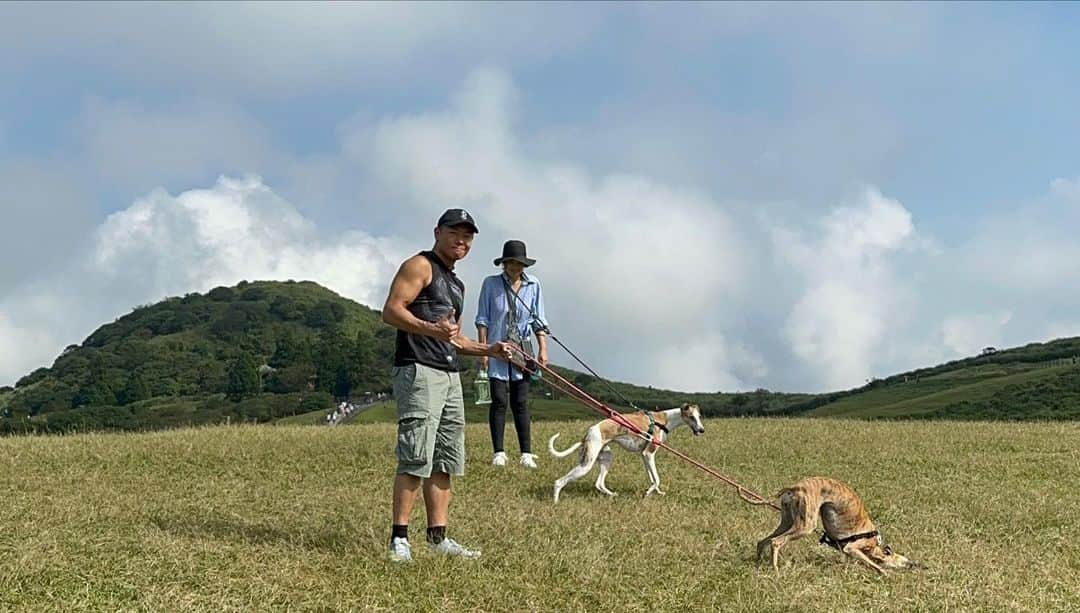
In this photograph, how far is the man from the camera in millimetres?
6625

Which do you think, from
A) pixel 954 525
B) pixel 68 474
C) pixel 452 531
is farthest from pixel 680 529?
pixel 68 474

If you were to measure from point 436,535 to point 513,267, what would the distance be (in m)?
4.37

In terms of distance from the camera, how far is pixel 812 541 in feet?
26.6

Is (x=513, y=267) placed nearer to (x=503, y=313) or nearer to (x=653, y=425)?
(x=503, y=313)

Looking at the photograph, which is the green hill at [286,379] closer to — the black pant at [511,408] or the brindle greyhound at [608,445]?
the black pant at [511,408]

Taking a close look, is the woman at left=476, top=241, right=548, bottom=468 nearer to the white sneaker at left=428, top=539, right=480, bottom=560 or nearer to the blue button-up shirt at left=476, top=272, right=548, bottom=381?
the blue button-up shirt at left=476, top=272, right=548, bottom=381

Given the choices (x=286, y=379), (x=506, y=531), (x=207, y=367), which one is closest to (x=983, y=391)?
(x=506, y=531)

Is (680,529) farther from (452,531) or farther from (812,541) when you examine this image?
(452,531)

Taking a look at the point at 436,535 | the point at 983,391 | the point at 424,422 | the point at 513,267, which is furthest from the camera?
the point at 983,391

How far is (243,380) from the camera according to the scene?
122688 millimetres

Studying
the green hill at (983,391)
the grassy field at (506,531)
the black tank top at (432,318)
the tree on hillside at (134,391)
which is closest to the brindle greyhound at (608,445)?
the grassy field at (506,531)

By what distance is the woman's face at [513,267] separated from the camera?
10.8 m

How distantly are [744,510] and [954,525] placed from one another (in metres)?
1.97

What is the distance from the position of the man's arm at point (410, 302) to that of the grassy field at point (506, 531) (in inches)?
63.3
